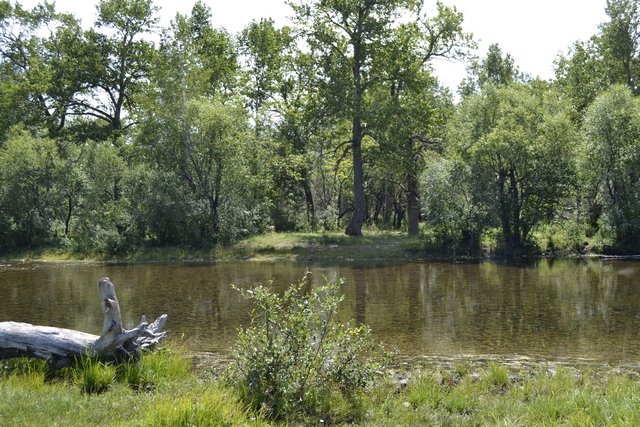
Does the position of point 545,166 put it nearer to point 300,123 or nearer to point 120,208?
point 300,123

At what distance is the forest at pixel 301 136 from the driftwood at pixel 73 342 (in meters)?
23.1

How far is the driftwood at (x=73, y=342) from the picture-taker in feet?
25.4

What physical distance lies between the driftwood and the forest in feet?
75.9

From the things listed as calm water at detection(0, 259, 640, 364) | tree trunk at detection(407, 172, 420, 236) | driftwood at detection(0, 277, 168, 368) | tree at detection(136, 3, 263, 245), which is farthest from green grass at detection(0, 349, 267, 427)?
tree trunk at detection(407, 172, 420, 236)

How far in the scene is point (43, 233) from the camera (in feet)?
114

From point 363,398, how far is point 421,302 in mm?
9765

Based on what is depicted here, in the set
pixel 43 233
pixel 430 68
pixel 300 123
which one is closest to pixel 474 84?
pixel 430 68

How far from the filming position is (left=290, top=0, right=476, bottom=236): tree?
109ft

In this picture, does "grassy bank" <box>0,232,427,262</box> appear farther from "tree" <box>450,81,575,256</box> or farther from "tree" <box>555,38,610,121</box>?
"tree" <box>555,38,610,121</box>

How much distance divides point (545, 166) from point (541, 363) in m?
21.1

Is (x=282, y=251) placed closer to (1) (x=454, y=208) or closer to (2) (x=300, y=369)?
(1) (x=454, y=208)

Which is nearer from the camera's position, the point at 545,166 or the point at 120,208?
the point at 545,166

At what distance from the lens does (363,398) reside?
279 inches

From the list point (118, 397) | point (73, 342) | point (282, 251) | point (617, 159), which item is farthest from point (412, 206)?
point (118, 397)
